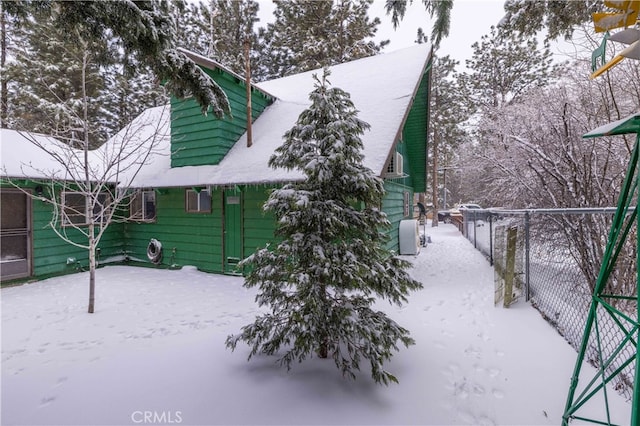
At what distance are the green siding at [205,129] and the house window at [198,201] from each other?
2.56ft

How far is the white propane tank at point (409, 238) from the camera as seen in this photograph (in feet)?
31.8

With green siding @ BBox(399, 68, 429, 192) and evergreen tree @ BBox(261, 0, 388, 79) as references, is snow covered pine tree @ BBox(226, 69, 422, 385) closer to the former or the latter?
green siding @ BBox(399, 68, 429, 192)

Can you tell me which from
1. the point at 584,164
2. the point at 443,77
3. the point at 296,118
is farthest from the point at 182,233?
the point at 443,77

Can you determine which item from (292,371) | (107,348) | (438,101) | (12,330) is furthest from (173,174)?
(438,101)

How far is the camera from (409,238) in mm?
9695

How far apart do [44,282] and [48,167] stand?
2.81 meters

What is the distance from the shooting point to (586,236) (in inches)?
200

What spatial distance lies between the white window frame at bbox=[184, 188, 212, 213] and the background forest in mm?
2388

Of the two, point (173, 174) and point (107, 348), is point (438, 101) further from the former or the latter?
point (107, 348)

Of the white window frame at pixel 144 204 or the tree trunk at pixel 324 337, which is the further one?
the white window frame at pixel 144 204

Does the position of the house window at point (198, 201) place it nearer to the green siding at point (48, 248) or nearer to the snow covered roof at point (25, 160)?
the snow covered roof at point (25, 160)

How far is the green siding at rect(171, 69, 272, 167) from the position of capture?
7.67 m

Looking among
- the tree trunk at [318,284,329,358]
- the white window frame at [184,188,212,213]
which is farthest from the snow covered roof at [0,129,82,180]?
the tree trunk at [318,284,329,358]

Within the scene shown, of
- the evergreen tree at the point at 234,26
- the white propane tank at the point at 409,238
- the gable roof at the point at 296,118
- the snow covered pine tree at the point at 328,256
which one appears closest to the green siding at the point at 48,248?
the gable roof at the point at 296,118
